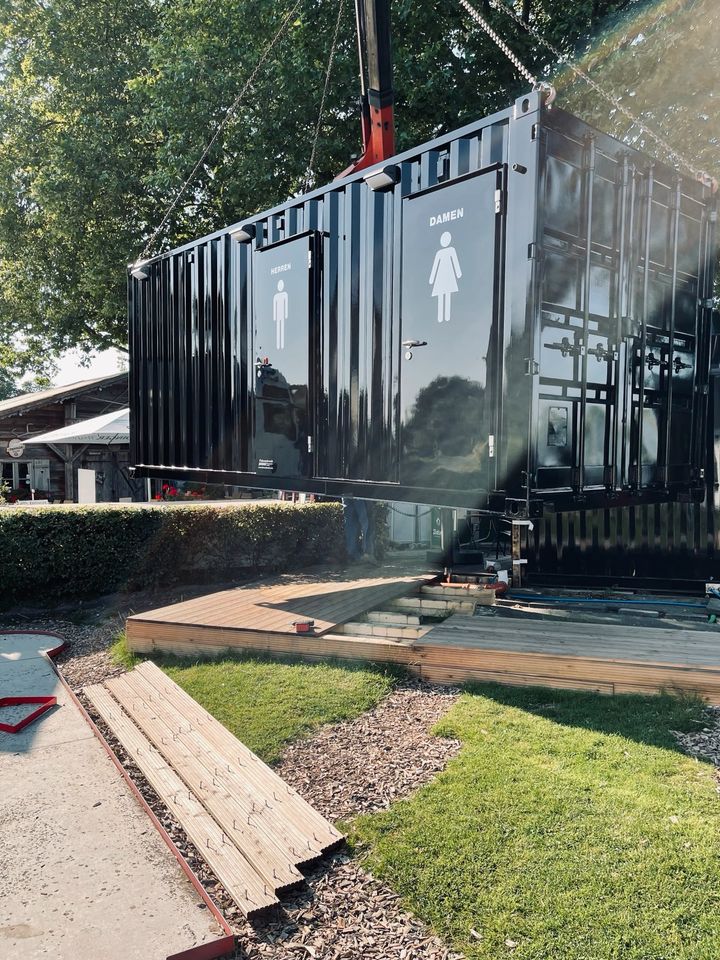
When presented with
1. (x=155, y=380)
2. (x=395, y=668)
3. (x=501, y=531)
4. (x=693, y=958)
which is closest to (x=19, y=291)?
(x=155, y=380)

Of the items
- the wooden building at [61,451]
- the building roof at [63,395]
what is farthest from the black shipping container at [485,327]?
the building roof at [63,395]

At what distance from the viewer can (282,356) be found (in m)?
6.67

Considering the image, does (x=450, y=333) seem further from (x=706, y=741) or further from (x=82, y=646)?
(x=82, y=646)

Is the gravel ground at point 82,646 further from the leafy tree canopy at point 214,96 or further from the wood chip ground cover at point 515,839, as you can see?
the leafy tree canopy at point 214,96

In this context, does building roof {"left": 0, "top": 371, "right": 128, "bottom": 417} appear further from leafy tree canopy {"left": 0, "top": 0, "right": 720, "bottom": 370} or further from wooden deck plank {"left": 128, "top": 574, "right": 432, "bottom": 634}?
wooden deck plank {"left": 128, "top": 574, "right": 432, "bottom": 634}

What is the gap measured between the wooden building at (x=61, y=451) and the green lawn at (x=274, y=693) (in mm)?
14405

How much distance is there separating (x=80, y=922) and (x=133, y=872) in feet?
1.19

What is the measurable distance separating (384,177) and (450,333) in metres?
1.44

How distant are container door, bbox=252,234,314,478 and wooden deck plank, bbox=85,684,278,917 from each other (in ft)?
8.89

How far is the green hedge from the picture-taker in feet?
27.4

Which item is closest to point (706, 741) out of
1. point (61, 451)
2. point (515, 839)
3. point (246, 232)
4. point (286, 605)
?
point (515, 839)

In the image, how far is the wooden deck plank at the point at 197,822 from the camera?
289cm

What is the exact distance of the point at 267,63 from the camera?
440 inches

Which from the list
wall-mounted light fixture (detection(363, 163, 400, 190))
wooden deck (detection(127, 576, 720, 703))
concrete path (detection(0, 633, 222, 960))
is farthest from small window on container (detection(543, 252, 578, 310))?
concrete path (detection(0, 633, 222, 960))
